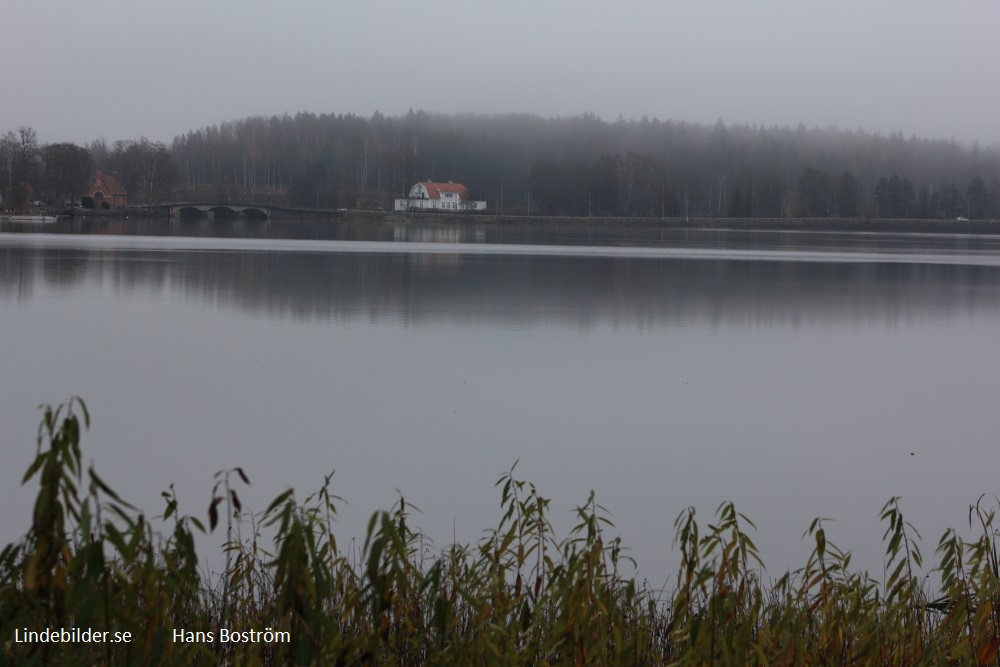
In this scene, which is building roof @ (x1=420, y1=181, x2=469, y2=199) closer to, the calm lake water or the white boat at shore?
the white boat at shore

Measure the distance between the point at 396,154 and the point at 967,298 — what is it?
9979 cm

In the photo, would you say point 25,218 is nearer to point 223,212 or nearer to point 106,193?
point 223,212

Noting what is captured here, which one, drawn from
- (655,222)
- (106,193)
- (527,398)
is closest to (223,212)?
(106,193)

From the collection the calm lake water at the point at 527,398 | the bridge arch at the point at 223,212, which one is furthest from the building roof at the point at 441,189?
the calm lake water at the point at 527,398

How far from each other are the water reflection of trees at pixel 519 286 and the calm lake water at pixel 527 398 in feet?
0.53

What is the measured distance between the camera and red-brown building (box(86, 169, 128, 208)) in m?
92.4

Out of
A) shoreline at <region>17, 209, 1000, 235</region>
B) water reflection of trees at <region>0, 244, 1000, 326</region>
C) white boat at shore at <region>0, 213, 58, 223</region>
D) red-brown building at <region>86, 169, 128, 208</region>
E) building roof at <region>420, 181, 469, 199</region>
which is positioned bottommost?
water reflection of trees at <region>0, 244, 1000, 326</region>

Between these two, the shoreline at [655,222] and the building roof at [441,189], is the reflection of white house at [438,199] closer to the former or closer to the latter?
the building roof at [441,189]

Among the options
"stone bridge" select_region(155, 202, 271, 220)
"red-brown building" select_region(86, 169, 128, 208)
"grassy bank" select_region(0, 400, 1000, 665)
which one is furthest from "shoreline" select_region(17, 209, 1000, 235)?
"grassy bank" select_region(0, 400, 1000, 665)

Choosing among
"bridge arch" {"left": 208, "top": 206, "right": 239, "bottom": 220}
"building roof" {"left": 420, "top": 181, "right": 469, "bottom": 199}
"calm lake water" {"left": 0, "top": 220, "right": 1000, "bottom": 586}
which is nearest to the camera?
"calm lake water" {"left": 0, "top": 220, "right": 1000, "bottom": 586}

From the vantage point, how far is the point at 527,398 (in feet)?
30.5

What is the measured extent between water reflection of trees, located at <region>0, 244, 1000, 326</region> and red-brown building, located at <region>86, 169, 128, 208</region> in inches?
2563

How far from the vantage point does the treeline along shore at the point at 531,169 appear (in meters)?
101

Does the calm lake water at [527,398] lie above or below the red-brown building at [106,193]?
below
